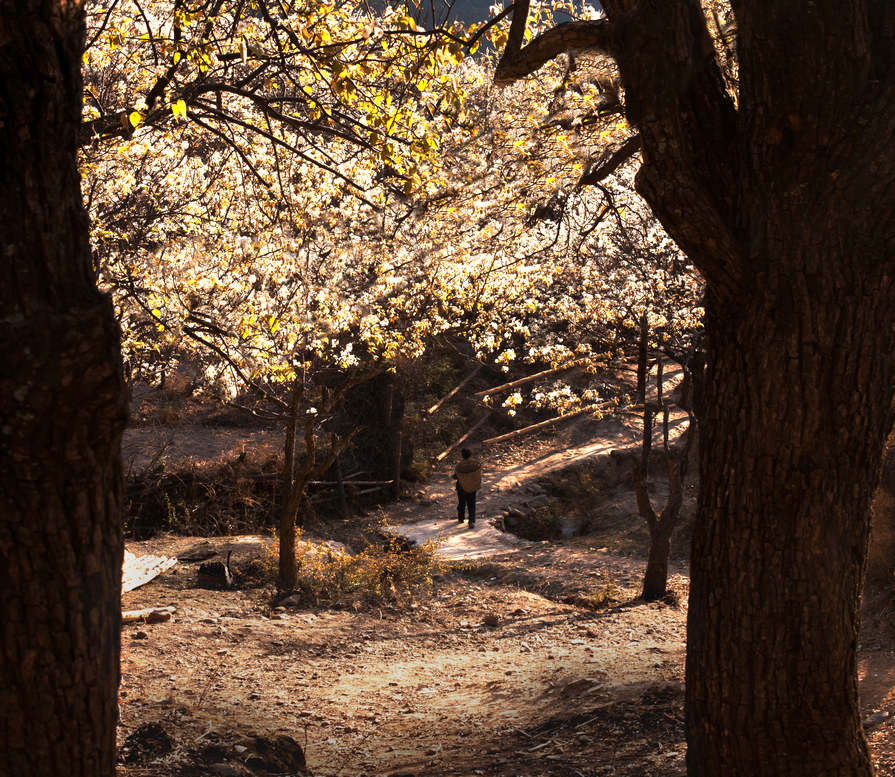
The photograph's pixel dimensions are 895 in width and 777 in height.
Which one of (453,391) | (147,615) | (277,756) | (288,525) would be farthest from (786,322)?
(453,391)

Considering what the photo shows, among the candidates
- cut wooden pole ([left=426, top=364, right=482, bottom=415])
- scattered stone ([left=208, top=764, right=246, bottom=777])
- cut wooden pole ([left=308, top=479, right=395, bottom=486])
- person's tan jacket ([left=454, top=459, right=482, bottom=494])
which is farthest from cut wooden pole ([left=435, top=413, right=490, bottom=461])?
scattered stone ([left=208, top=764, right=246, bottom=777])

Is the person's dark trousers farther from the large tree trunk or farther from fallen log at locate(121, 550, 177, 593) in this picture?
the large tree trunk

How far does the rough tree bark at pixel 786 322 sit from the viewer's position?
3.47m

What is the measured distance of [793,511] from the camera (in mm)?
3531

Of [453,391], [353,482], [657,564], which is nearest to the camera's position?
[657,564]

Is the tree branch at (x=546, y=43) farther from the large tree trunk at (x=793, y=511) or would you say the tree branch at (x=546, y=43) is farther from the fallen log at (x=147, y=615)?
the fallen log at (x=147, y=615)

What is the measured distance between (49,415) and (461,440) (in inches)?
690

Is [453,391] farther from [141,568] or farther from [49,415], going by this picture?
[49,415]

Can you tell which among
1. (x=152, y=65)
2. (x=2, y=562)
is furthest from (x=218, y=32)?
(x=2, y=562)

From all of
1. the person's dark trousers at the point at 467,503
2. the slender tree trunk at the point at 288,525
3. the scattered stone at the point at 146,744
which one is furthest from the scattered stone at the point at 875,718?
the person's dark trousers at the point at 467,503

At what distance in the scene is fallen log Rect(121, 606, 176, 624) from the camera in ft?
27.9

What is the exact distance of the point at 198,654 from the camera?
7848mm

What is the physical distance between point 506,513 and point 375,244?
8.00m

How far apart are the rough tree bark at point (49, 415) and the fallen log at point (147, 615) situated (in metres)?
6.38
